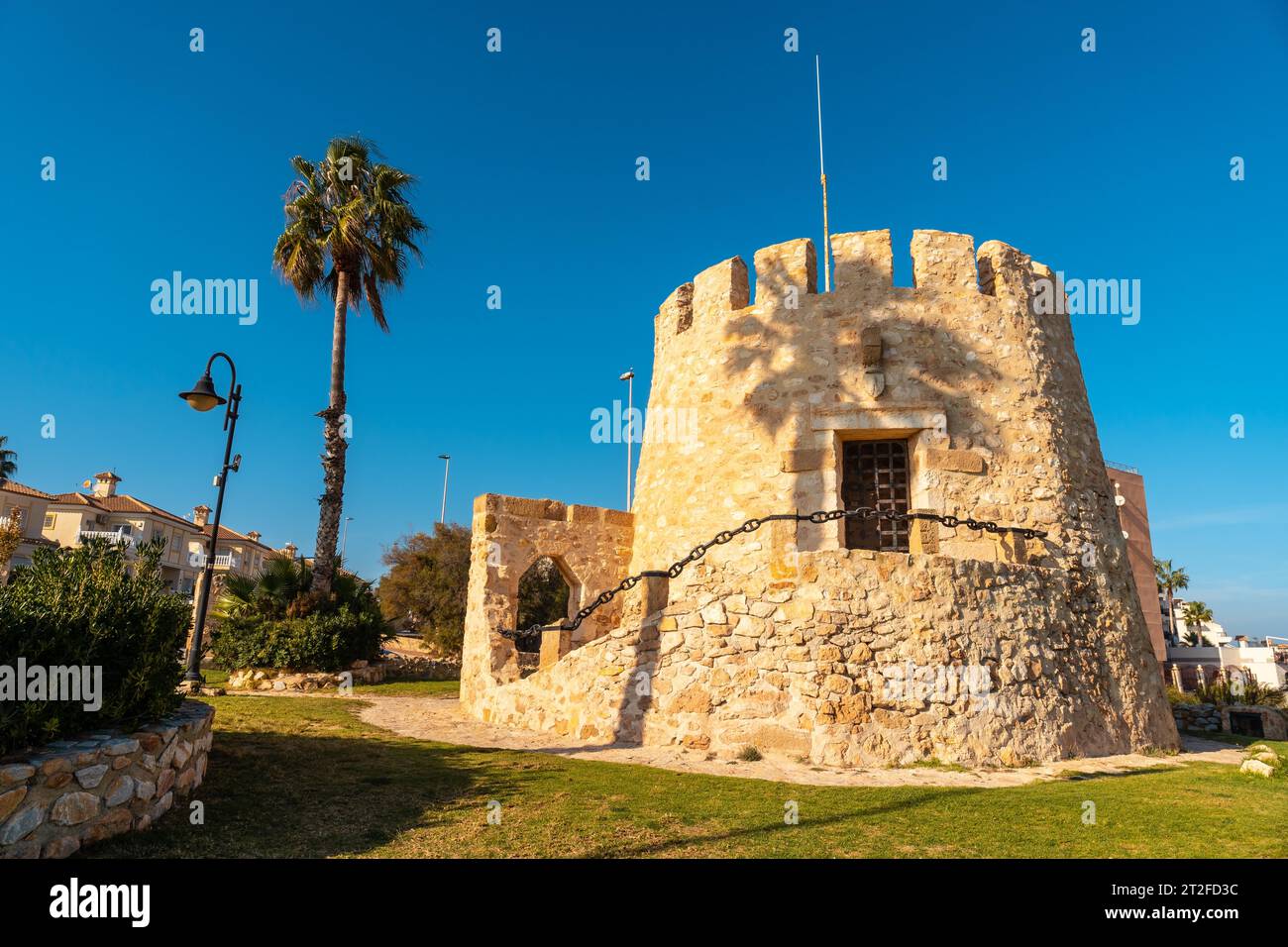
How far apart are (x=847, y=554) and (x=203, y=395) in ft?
27.5

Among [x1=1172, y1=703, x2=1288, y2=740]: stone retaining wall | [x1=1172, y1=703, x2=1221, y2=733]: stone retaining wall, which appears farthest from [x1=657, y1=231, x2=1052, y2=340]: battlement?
[x1=1172, y1=703, x2=1221, y2=733]: stone retaining wall

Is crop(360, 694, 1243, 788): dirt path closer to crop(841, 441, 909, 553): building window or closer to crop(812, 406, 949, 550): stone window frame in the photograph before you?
crop(812, 406, 949, 550): stone window frame

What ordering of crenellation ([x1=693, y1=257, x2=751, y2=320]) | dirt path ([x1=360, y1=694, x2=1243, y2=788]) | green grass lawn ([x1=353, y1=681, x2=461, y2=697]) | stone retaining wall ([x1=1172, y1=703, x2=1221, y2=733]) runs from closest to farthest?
dirt path ([x1=360, y1=694, x2=1243, y2=788]) → crenellation ([x1=693, y1=257, x2=751, y2=320]) → stone retaining wall ([x1=1172, y1=703, x2=1221, y2=733]) → green grass lawn ([x1=353, y1=681, x2=461, y2=697])

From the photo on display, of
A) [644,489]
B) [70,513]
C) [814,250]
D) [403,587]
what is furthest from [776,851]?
Answer: [70,513]

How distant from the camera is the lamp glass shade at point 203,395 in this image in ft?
30.5

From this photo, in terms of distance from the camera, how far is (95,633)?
459cm

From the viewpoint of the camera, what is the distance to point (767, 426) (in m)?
11.2

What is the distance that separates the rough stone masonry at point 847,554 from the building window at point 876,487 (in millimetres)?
235

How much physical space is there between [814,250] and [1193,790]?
8.73 m

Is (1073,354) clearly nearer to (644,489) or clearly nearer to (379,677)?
(644,489)

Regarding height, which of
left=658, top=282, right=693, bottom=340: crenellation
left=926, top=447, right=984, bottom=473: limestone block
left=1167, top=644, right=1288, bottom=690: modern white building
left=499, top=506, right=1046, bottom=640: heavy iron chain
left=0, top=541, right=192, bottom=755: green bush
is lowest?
left=1167, top=644, right=1288, bottom=690: modern white building

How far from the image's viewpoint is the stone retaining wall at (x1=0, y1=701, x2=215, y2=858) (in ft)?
11.8

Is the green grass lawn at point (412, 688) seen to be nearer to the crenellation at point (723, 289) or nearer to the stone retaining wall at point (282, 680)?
the stone retaining wall at point (282, 680)

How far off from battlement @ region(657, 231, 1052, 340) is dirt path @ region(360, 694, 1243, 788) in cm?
679
